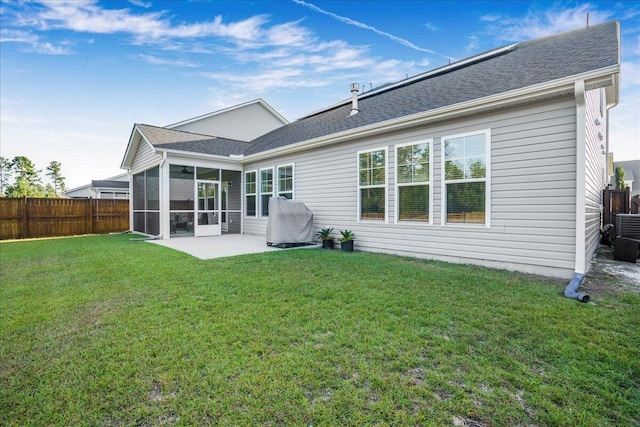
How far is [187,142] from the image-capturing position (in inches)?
429

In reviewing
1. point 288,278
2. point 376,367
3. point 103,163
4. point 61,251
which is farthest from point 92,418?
point 103,163

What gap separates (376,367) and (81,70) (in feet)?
45.0

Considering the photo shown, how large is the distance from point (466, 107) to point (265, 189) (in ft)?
23.4

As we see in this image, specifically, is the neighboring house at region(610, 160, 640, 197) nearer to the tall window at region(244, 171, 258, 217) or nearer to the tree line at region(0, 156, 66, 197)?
the tall window at region(244, 171, 258, 217)

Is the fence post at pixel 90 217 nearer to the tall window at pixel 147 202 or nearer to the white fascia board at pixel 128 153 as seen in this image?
the tall window at pixel 147 202

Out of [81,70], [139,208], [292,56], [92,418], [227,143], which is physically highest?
[292,56]

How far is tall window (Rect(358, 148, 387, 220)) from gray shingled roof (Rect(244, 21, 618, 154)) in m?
0.84

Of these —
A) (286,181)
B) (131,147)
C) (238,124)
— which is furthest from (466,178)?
(238,124)

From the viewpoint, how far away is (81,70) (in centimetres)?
1031

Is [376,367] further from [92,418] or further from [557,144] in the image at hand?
[557,144]

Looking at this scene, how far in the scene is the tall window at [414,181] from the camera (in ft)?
20.0

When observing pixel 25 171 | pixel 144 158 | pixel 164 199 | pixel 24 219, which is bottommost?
pixel 24 219

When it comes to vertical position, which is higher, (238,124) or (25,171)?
(238,124)

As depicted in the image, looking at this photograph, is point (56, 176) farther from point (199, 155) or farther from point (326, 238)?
point (326, 238)
